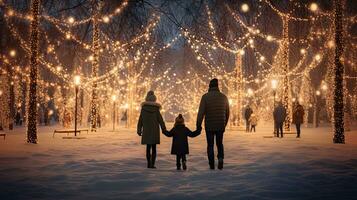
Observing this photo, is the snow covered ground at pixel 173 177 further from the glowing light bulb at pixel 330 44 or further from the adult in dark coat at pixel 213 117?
the glowing light bulb at pixel 330 44

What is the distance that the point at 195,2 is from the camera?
44.0 feet

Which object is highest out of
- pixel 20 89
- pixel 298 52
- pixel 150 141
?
pixel 298 52

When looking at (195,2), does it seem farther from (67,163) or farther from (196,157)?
(67,163)

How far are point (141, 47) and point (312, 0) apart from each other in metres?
8.87

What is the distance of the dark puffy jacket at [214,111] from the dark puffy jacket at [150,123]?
0.96m

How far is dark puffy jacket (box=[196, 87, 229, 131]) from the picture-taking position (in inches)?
396

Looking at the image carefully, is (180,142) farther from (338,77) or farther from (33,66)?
(338,77)

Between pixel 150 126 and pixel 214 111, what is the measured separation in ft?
4.78

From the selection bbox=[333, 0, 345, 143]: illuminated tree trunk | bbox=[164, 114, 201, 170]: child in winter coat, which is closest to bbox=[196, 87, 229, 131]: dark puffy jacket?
bbox=[164, 114, 201, 170]: child in winter coat

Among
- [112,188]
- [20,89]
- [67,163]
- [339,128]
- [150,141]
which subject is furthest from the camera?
[20,89]

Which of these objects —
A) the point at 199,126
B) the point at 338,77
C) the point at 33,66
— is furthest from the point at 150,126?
the point at 338,77

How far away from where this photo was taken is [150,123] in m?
10.6

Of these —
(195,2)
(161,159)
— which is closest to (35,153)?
(161,159)

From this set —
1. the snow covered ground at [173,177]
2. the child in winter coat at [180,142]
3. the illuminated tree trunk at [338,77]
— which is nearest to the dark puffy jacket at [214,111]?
the child in winter coat at [180,142]
